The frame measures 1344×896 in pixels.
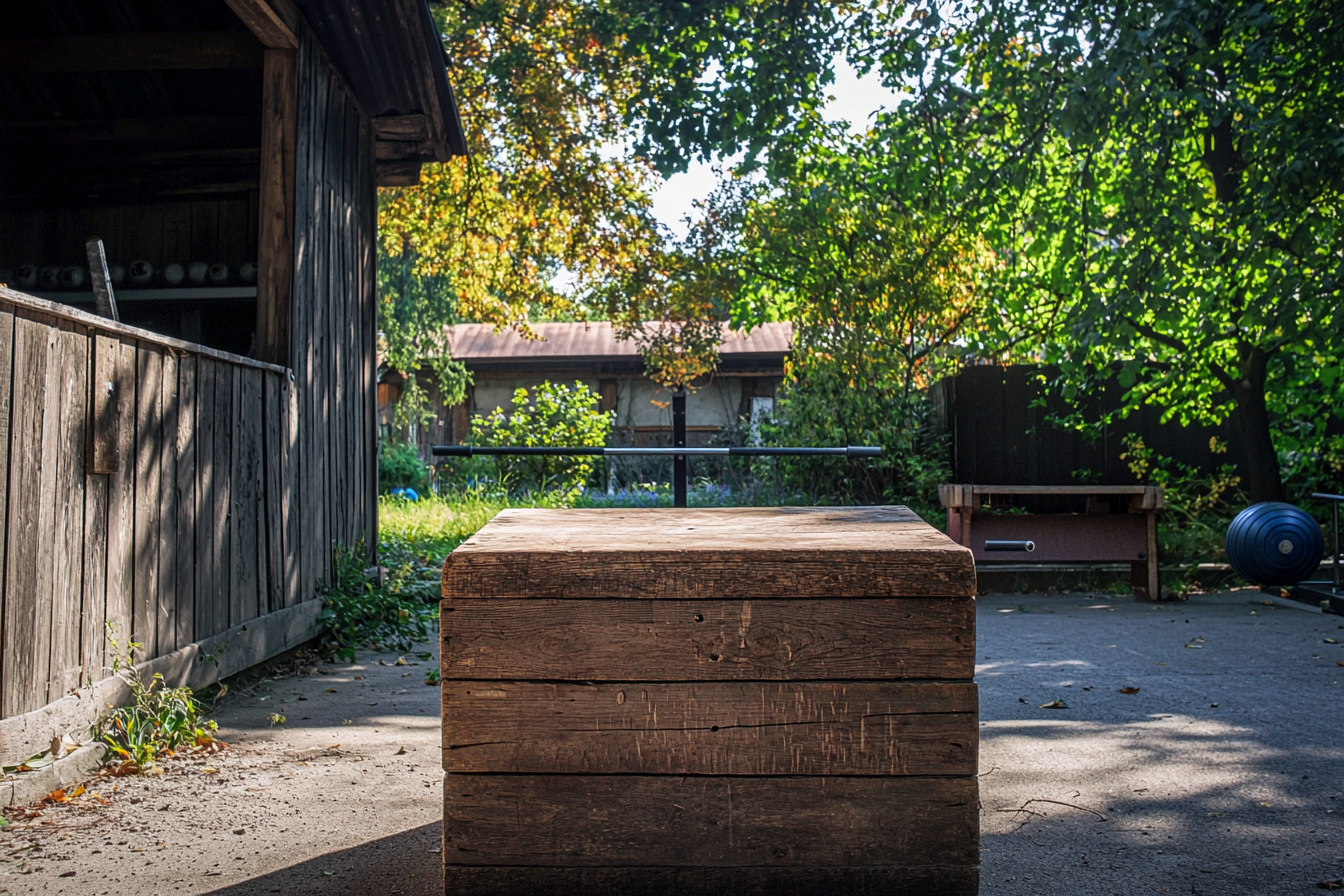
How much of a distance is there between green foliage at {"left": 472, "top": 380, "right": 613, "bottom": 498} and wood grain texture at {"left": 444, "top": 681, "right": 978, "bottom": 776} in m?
9.06

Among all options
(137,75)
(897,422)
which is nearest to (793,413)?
(897,422)

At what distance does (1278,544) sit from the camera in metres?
6.57

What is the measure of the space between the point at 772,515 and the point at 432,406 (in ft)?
55.1

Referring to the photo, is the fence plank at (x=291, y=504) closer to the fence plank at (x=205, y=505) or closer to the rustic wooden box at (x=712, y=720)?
the fence plank at (x=205, y=505)

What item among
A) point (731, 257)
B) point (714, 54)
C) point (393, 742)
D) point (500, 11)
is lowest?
point (393, 742)

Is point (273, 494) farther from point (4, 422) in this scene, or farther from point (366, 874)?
point (366, 874)

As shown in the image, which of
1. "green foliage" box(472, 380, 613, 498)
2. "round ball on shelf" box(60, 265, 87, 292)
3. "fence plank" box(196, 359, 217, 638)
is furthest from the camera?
"green foliage" box(472, 380, 613, 498)

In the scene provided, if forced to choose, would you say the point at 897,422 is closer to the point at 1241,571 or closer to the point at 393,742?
the point at 1241,571

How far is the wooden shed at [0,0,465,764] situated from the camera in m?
2.89

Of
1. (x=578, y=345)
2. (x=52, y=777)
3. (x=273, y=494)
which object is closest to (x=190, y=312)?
(x=273, y=494)

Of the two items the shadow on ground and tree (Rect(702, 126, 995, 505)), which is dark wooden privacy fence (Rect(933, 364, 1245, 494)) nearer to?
tree (Rect(702, 126, 995, 505))

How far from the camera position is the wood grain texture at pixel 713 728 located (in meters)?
1.77

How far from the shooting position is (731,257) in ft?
38.7

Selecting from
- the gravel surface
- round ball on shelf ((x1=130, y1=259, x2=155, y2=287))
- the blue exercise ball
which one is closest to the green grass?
round ball on shelf ((x1=130, y1=259, x2=155, y2=287))
